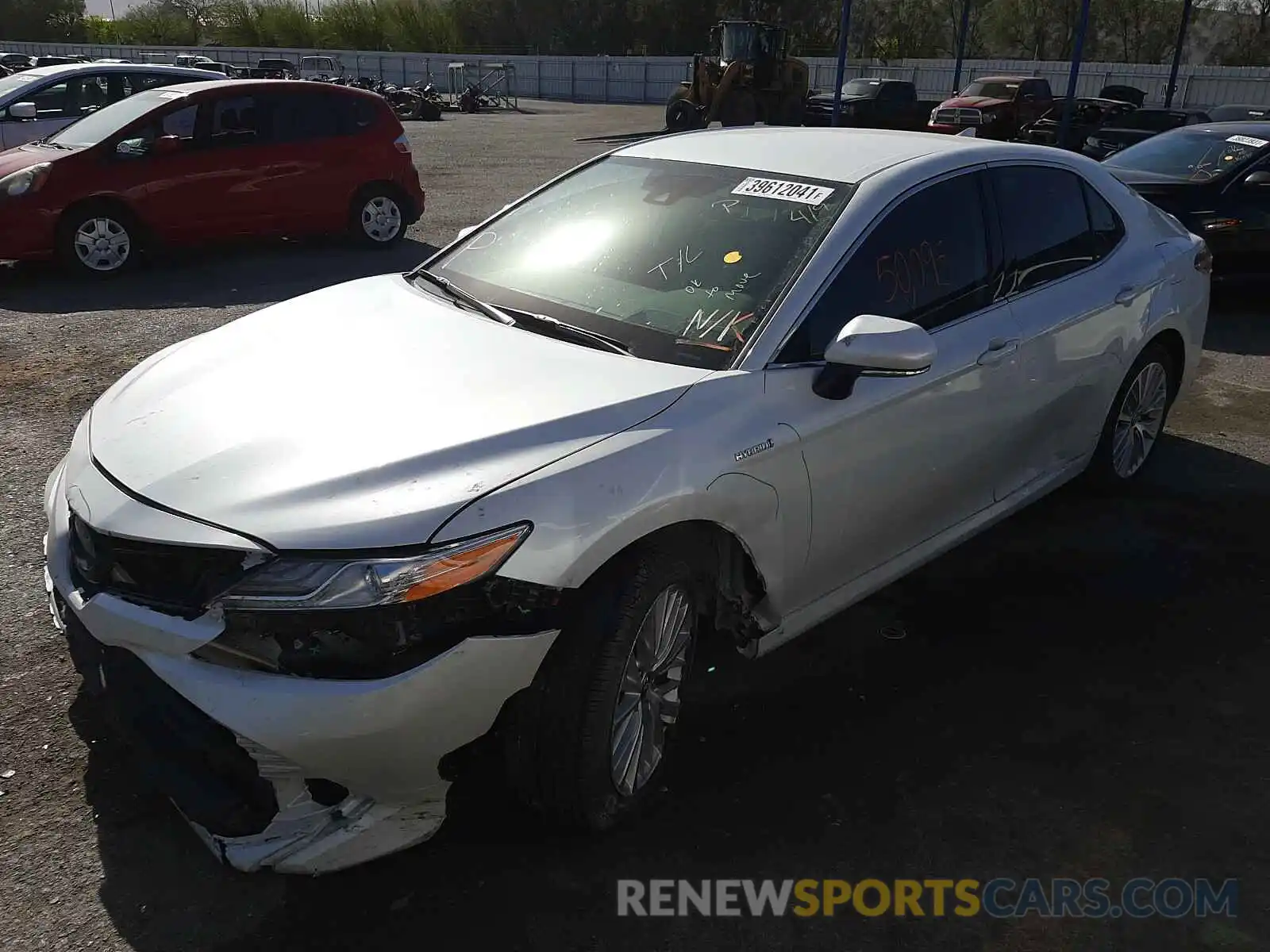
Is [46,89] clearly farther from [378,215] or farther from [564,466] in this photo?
[564,466]

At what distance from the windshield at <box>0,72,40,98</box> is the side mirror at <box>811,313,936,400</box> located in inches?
473

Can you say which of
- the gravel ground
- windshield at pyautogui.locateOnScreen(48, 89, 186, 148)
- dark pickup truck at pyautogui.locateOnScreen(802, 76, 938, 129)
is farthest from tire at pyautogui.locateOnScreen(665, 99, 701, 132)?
the gravel ground

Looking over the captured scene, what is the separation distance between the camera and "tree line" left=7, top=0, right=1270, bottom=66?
46.2 metres

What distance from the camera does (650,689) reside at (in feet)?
9.21

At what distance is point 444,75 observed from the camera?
43656 mm

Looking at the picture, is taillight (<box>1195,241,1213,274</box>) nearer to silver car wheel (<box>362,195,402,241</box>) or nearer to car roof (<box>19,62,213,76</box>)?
silver car wheel (<box>362,195,402,241</box>)

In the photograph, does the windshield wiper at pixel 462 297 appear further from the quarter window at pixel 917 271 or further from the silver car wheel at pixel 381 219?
the silver car wheel at pixel 381 219

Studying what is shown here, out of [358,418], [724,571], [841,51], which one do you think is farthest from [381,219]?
[841,51]

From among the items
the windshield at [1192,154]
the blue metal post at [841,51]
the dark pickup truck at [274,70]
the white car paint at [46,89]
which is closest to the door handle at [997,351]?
the windshield at [1192,154]

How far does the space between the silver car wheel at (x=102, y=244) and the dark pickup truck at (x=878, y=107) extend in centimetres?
1736

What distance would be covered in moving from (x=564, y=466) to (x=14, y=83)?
12.8 metres

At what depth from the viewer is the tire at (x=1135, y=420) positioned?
15.7ft

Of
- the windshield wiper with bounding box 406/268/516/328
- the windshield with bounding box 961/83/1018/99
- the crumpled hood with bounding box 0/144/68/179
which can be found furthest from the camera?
the windshield with bounding box 961/83/1018/99

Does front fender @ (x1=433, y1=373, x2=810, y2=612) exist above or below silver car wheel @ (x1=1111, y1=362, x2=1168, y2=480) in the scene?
above
